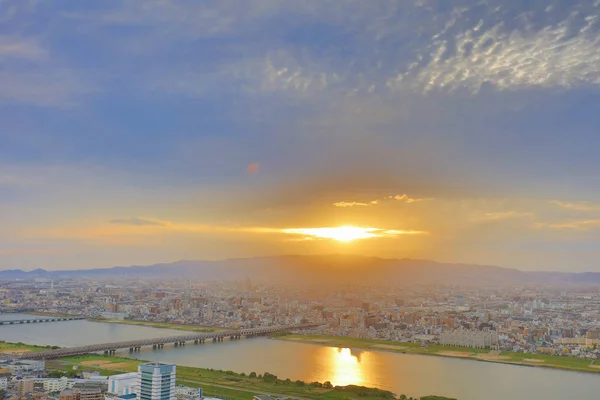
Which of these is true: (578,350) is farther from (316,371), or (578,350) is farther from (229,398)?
(229,398)

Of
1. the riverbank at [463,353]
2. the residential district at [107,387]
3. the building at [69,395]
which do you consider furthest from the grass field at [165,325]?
the building at [69,395]

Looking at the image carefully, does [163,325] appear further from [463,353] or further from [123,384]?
[123,384]

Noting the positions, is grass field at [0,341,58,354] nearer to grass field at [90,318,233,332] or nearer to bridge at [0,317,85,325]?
grass field at [90,318,233,332]

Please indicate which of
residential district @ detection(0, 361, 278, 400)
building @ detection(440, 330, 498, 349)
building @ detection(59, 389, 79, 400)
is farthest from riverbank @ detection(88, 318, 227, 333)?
building @ detection(59, 389, 79, 400)

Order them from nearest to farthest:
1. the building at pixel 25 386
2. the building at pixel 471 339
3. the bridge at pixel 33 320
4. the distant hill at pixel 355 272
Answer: the building at pixel 25 386 < the building at pixel 471 339 < the bridge at pixel 33 320 < the distant hill at pixel 355 272

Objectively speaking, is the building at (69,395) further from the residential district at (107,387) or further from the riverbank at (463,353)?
the riverbank at (463,353)

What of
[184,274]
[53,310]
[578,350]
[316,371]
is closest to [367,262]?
[184,274]
